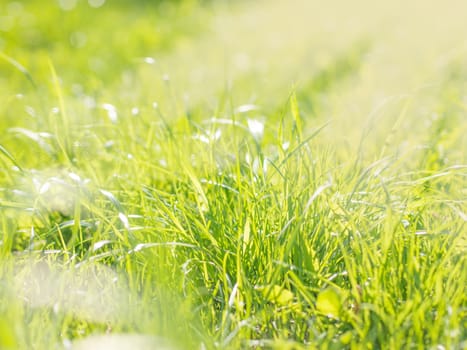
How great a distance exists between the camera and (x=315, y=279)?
155cm

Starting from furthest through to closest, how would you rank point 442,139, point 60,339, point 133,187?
point 442,139 < point 133,187 < point 60,339

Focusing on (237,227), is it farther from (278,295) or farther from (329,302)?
(329,302)

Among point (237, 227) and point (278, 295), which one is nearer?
point (278, 295)

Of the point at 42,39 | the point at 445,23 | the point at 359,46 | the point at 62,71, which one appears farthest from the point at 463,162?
the point at 42,39

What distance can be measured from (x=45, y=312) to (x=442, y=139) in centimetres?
175

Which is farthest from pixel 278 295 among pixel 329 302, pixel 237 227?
pixel 237 227

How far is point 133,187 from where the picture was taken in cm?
204

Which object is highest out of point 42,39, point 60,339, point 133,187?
point 42,39

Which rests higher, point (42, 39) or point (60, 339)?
point (42, 39)

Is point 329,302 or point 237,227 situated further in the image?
point 237,227

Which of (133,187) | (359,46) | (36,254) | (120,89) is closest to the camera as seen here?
(36,254)

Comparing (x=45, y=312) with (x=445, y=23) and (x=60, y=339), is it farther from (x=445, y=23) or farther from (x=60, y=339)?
(x=445, y=23)

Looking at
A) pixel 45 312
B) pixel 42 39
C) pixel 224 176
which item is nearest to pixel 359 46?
pixel 42 39

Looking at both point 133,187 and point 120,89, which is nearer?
point 133,187
